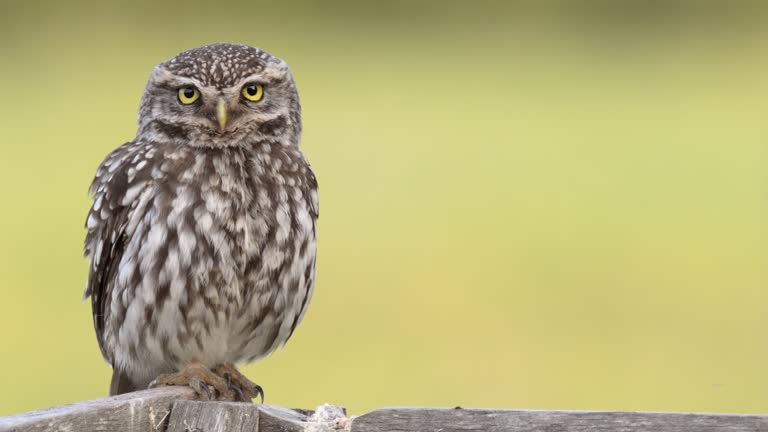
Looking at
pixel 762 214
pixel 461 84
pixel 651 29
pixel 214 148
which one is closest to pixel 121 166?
pixel 214 148

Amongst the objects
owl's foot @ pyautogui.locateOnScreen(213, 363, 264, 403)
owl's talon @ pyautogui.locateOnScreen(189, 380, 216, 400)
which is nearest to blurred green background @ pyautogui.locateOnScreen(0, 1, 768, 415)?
owl's foot @ pyautogui.locateOnScreen(213, 363, 264, 403)

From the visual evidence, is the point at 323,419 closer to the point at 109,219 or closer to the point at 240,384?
the point at 240,384

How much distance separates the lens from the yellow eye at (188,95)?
3717 millimetres

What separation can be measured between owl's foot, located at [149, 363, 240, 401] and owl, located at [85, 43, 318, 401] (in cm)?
4

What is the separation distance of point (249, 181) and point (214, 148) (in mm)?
125

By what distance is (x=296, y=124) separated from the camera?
3.98 m

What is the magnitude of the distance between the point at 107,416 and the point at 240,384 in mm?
1147

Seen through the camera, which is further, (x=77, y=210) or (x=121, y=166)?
(x=77, y=210)

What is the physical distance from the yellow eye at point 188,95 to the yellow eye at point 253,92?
0.40 ft

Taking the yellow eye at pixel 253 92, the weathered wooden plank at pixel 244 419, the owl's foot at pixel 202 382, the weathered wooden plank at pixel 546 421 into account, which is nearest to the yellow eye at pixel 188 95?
the yellow eye at pixel 253 92

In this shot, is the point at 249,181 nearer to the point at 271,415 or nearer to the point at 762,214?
the point at 271,415

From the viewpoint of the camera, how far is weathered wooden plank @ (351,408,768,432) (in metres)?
2.44

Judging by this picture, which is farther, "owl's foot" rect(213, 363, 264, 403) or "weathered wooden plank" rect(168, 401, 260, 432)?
"owl's foot" rect(213, 363, 264, 403)

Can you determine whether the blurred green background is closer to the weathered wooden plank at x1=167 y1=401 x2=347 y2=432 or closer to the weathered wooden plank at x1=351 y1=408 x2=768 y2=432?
the weathered wooden plank at x1=167 y1=401 x2=347 y2=432
